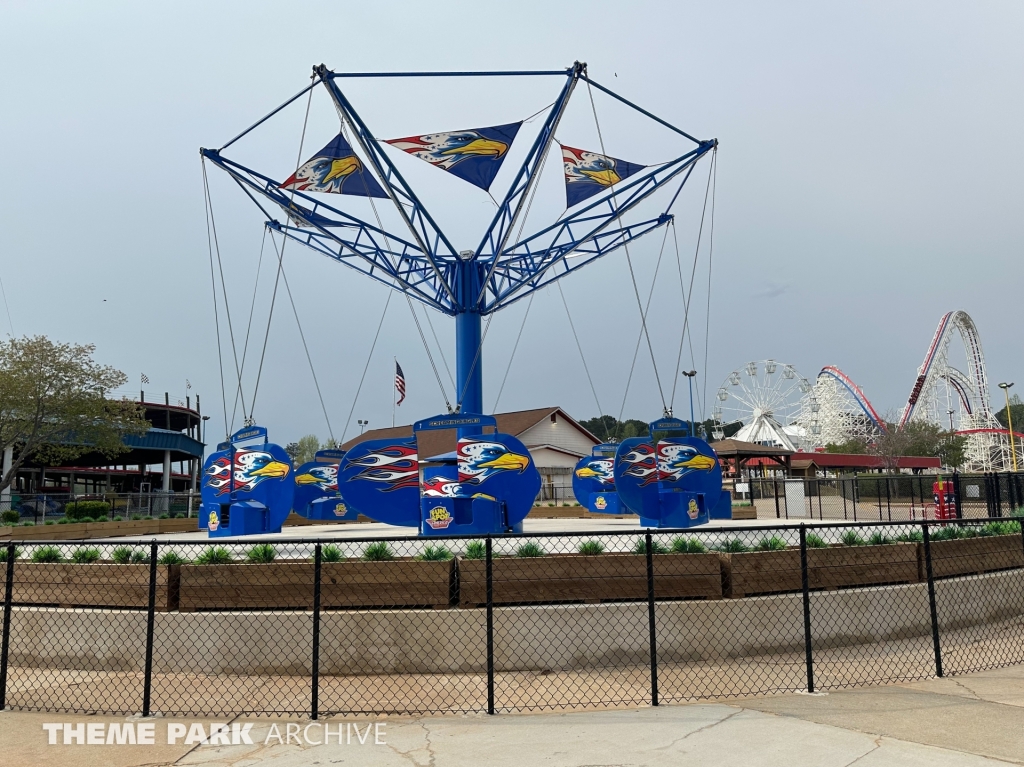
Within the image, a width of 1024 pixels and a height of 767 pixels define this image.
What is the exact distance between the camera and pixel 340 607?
7.91 metres

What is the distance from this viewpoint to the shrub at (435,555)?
8.26m

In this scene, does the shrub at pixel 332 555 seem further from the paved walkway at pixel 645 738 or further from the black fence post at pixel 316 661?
the paved walkway at pixel 645 738

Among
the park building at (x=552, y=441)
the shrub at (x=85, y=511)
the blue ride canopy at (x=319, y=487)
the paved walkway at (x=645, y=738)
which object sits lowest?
the paved walkway at (x=645, y=738)

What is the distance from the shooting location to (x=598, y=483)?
982 inches

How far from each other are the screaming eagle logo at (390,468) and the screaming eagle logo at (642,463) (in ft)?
15.5

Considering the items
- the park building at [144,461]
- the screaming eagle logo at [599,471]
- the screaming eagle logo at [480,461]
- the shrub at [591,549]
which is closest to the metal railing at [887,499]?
the screaming eagle logo at [599,471]

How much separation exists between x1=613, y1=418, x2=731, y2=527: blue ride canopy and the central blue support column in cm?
535

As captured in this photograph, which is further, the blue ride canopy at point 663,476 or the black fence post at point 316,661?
the blue ride canopy at point 663,476

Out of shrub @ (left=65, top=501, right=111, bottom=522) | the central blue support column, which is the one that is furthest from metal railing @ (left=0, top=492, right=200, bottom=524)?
the central blue support column

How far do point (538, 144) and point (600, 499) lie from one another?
1234 centimetres

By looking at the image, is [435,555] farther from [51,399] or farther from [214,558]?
[51,399]

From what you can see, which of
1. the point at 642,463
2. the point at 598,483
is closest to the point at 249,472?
the point at 642,463

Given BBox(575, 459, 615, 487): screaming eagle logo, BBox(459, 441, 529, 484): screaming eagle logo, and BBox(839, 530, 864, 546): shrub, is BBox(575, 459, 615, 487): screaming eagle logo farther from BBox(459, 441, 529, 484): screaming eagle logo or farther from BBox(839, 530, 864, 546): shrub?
BBox(839, 530, 864, 546): shrub

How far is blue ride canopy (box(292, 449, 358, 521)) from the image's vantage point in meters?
21.9
